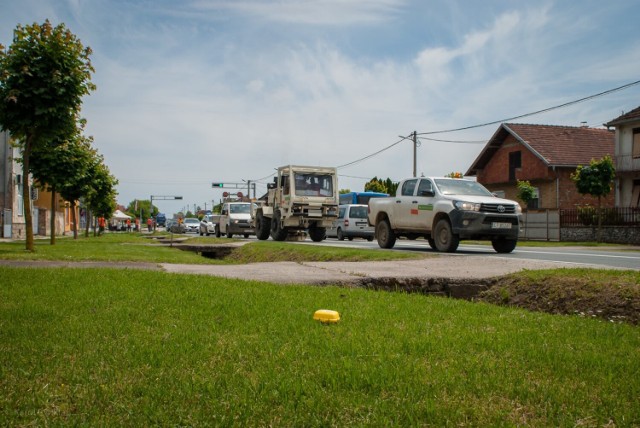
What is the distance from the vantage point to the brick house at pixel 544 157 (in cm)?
3981

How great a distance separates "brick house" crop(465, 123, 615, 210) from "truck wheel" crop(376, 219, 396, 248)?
25.0 meters

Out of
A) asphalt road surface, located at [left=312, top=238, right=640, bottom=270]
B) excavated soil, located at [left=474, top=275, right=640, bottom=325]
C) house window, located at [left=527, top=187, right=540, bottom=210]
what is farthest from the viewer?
house window, located at [left=527, top=187, right=540, bottom=210]

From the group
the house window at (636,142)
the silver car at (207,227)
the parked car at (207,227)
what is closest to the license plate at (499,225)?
the house window at (636,142)

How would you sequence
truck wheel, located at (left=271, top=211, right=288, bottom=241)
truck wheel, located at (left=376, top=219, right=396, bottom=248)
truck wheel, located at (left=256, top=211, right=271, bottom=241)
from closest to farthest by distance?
truck wheel, located at (left=376, top=219, right=396, bottom=248) < truck wheel, located at (left=271, top=211, right=288, bottom=241) < truck wheel, located at (left=256, top=211, right=271, bottom=241)

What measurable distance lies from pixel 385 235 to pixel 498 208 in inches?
154

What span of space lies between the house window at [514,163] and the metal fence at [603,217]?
11646mm

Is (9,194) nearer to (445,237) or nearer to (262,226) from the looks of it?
(262,226)

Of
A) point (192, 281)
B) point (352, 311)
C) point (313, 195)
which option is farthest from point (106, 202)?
point (352, 311)

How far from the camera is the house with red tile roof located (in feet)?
114

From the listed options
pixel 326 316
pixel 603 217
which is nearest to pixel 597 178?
pixel 603 217

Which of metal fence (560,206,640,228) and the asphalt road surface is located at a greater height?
metal fence (560,206,640,228)

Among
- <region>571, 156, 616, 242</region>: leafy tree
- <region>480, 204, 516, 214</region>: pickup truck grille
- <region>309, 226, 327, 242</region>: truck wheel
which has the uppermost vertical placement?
<region>571, 156, 616, 242</region>: leafy tree

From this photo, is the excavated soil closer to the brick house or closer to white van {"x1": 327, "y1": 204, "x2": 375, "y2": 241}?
white van {"x1": 327, "y1": 204, "x2": 375, "y2": 241}

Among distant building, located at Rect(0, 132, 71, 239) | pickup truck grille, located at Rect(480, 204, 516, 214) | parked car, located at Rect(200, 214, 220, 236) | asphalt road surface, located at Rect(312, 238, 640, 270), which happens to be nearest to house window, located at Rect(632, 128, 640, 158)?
asphalt road surface, located at Rect(312, 238, 640, 270)
